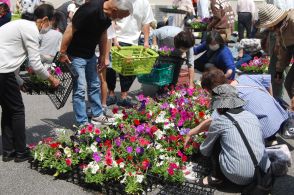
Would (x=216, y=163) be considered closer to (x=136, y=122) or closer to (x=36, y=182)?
(x=136, y=122)

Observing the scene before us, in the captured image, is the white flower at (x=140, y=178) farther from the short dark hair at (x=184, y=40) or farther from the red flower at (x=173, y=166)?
the short dark hair at (x=184, y=40)

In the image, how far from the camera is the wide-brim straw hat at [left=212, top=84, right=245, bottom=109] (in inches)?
167

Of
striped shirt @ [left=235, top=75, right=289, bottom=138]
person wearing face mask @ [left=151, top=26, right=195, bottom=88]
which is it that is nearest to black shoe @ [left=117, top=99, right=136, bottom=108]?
person wearing face mask @ [left=151, top=26, right=195, bottom=88]

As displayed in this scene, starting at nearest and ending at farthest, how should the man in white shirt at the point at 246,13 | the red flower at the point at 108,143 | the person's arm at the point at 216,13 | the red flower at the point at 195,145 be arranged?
1. the red flower at the point at 108,143
2. the red flower at the point at 195,145
3. the person's arm at the point at 216,13
4. the man in white shirt at the point at 246,13

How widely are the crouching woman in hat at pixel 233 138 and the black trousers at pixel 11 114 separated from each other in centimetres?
206

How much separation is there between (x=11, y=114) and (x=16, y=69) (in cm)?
51

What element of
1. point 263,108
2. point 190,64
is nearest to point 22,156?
point 263,108

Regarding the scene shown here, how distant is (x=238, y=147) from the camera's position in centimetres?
418

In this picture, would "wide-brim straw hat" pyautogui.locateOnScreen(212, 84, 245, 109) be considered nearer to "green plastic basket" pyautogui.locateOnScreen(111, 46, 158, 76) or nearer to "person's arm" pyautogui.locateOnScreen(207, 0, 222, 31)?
"green plastic basket" pyautogui.locateOnScreen(111, 46, 158, 76)

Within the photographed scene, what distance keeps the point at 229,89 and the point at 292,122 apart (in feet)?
3.41

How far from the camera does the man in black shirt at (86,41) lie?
5.38 metres

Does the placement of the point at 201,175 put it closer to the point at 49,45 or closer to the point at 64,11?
the point at 49,45

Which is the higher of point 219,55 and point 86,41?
point 86,41

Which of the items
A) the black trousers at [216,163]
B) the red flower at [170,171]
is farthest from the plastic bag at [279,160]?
the red flower at [170,171]
